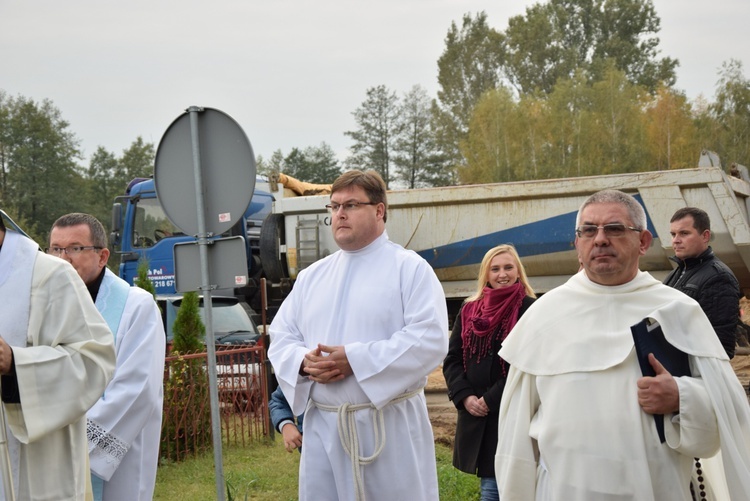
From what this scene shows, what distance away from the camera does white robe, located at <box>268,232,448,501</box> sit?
412 cm

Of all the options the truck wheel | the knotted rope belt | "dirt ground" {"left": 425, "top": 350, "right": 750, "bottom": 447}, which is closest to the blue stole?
the knotted rope belt

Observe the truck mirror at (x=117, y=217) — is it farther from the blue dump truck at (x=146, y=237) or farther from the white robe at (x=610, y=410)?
the white robe at (x=610, y=410)

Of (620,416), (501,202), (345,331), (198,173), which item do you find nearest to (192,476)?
(198,173)

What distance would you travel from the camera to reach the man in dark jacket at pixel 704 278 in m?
5.65

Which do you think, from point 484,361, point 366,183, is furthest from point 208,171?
point 484,361

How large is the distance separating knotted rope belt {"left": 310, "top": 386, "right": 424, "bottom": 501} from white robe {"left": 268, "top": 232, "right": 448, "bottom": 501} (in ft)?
0.08

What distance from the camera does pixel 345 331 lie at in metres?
4.28

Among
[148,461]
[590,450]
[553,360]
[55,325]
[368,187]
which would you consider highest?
[368,187]

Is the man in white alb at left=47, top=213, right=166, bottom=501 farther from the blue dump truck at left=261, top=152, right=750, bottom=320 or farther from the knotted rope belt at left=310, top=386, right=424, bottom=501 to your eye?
the blue dump truck at left=261, top=152, right=750, bottom=320

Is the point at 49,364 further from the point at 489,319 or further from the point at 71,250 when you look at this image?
the point at 489,319

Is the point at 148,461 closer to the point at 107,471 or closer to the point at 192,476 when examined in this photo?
the point at 107,471

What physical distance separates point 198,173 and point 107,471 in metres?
1.95

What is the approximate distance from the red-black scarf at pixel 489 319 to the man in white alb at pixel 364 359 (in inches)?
37.3

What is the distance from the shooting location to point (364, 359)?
4.08m
